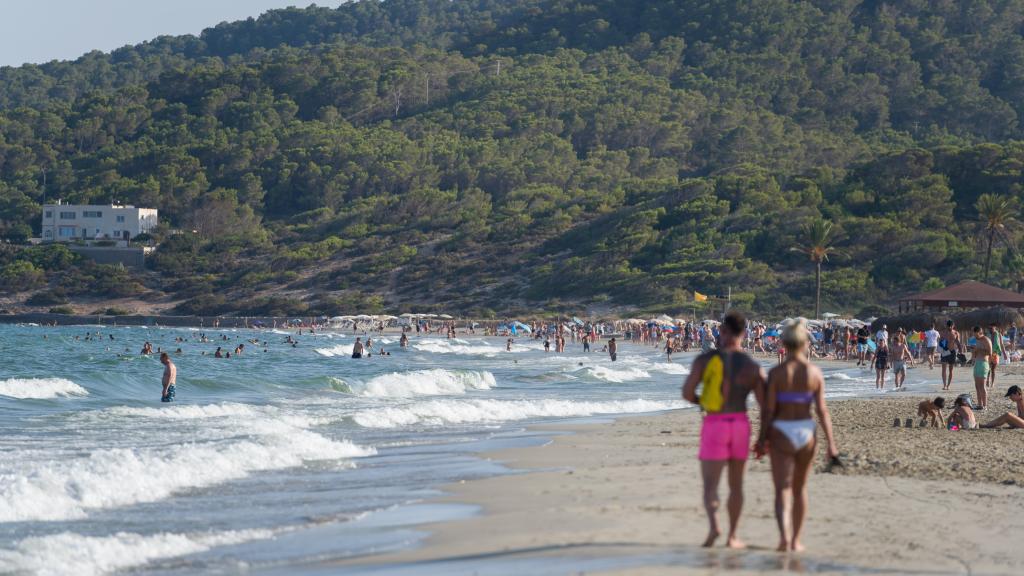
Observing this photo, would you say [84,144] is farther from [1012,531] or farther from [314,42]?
[1012,531]

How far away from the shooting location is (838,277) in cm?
6200

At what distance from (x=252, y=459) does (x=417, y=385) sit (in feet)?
46.6

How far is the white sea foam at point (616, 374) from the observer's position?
97.1 ft

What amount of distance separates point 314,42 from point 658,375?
149 m

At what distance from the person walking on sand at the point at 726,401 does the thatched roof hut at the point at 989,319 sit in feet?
98.5

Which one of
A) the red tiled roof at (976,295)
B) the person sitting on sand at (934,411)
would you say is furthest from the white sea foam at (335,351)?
the person sitting on sand at (934,411)

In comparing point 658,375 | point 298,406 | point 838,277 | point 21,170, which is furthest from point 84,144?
point 298,406

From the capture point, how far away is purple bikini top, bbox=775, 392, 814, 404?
6453mm

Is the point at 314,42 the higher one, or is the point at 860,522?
the point at 314,42

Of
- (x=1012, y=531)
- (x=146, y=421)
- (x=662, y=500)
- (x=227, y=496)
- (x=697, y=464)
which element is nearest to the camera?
(x=1012, y=531)

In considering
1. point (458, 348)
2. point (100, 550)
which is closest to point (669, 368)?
point (458, 348)

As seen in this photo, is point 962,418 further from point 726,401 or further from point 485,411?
point 726,401

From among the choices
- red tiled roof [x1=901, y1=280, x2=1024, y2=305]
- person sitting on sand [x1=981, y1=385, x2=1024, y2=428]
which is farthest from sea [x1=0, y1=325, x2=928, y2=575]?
red tiled roof [x1=901, y1=280, x2=1024, y2=305]

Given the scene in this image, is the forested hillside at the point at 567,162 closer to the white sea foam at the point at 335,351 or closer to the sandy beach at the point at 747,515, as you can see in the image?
the white sea foam at the point at 335,351
